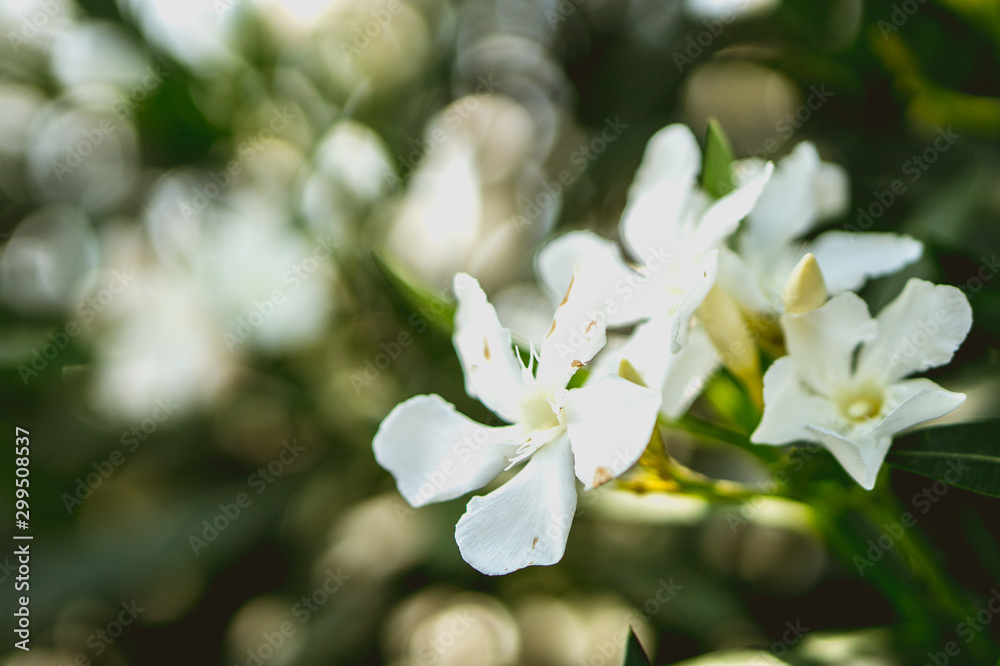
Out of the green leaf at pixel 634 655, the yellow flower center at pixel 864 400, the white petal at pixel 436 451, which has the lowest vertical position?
the green leaf at pixel 634 655

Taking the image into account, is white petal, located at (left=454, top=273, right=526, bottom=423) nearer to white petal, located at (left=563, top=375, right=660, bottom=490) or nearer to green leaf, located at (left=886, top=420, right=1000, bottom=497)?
white petal, located at (left=563, top=375, right=660, bottom=490)

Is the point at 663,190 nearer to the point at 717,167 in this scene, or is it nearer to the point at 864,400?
the point at 717,167

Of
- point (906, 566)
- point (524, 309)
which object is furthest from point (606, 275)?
point (524, 309)

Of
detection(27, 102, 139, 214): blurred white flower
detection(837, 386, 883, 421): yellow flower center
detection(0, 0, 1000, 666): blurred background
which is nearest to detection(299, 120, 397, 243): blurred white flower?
detection(0, 0, 1000, 666): blurred background

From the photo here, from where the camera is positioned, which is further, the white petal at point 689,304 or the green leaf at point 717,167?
the green leaf at point 717,167

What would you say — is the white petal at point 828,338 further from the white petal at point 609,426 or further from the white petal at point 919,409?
the white petal at point 609,426

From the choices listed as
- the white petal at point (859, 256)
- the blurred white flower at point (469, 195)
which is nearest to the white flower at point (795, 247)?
the white petal at point (859, 256)

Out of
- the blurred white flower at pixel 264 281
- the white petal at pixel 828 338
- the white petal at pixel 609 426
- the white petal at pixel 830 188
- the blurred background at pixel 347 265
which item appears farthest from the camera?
the blurred white flower at pixel 264 281
